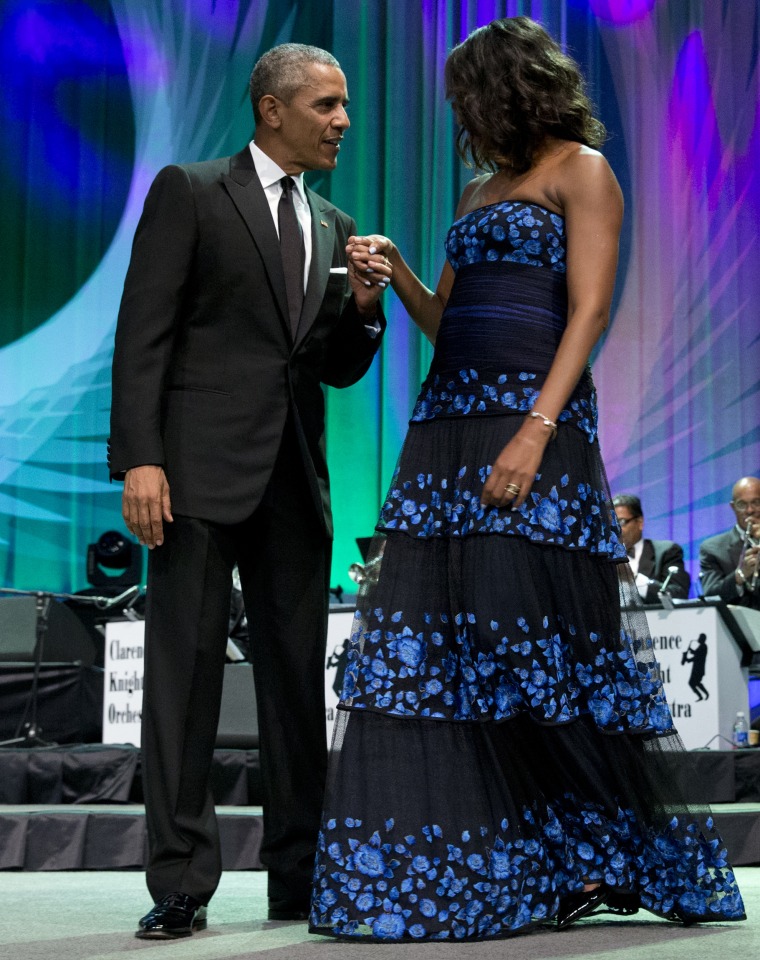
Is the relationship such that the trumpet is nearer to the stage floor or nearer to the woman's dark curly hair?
the stage floor

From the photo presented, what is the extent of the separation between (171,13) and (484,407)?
795 centimetres

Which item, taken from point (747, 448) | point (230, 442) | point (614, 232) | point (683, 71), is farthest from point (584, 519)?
point (683, 71)

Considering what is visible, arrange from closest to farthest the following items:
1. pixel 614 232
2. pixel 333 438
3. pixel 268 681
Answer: pixel 614 232, pixel 268 681, pixel 333 438

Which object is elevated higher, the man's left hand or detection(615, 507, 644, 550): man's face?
detection(615, 507, 644, 550): man's face

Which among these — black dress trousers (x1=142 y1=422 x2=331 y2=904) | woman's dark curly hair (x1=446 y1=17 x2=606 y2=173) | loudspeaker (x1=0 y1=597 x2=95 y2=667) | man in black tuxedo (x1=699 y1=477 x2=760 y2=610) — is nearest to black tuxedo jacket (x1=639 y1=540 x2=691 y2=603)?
man in black tuxedo (x1=699 y1=477 x2=760 y2=610)

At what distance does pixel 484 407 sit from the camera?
2.31 metres

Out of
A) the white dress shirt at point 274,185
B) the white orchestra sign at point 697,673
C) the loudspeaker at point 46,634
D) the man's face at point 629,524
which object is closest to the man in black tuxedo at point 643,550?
the man's face at point 629,524

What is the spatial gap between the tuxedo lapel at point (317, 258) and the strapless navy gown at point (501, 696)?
325mm

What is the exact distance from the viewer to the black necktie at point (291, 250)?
2559 millimetres

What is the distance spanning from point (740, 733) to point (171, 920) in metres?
3.10

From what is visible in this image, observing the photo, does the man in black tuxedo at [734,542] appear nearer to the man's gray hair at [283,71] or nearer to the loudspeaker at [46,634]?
the loudspeaker at [46,634]

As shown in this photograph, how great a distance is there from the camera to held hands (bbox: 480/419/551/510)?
2209 millimetres

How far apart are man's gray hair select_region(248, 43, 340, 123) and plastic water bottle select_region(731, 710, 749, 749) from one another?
3128mm

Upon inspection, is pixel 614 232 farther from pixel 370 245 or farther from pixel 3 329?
pixel 3 329
